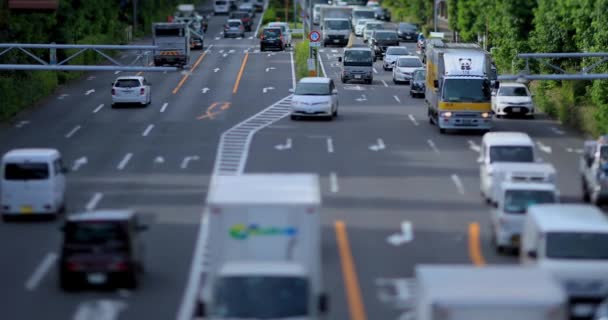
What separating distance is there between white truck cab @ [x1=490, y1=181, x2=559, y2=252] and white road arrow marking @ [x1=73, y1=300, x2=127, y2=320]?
9.50 meters

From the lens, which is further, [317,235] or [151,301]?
[151,301]

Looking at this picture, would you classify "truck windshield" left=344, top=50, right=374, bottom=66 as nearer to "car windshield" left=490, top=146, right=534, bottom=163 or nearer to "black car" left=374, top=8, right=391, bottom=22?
"car windshield" left=490, top=146, right=534, bottom=163

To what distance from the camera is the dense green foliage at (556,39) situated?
182 feet

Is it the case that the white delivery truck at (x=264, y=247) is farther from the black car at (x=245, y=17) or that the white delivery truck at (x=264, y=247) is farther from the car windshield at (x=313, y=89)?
the black car at (x=245, y=17)

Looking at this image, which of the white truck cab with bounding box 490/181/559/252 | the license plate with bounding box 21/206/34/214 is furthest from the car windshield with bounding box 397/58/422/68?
the license plate with bounding box 21/206/34/214

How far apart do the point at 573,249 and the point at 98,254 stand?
32.4ft

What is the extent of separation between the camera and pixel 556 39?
68.9 metres

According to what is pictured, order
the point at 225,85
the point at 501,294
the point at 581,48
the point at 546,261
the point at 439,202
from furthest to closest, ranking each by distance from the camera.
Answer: the point at 225,85, the point at 581,48, the point at 439,202, the point at 546,261, the point at 501,294

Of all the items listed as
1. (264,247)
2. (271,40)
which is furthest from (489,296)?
(271,40)

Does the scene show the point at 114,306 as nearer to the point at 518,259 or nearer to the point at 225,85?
the point at 518,259

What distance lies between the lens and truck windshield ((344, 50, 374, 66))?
7125cm

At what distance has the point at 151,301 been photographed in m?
25.0

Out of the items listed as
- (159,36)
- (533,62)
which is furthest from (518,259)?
(159,36)

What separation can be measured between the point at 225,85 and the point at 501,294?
53.0 metres
